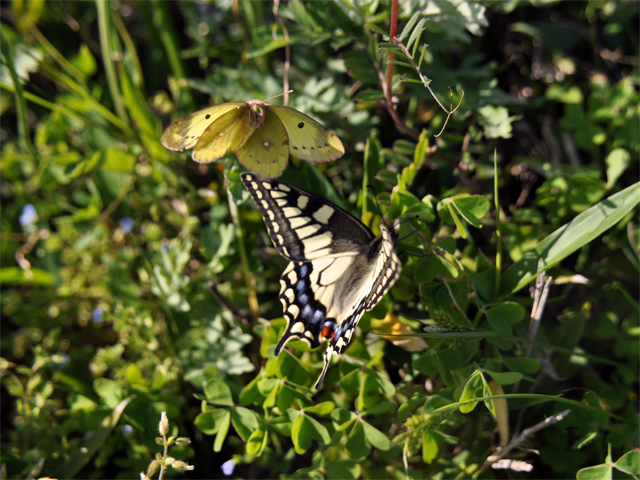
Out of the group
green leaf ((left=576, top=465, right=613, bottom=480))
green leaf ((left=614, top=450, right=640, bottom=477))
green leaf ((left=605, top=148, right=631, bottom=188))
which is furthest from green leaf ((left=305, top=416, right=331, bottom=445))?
green leaf ((left=605, top=148, right=631, bottom=188))

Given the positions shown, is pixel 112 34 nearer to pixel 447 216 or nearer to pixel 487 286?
pixel 447 216

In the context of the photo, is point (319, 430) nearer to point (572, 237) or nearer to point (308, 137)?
point (308, 137)

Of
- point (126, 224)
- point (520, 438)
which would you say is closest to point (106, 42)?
point (126, 224)

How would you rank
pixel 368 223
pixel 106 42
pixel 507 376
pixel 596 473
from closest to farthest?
pixel 507 376
pixel 596 473
pixel 368 223
pixel 106 42

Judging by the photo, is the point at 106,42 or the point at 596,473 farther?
the point at 106,42

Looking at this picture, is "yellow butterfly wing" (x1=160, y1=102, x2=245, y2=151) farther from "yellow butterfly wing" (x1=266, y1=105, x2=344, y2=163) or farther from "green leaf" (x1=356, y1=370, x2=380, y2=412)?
"green leaf" (x1=356, y1=370, x2=380, y2=412)

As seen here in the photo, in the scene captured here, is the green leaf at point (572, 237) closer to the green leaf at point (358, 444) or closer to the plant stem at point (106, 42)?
the green leaf at point (358, 444)

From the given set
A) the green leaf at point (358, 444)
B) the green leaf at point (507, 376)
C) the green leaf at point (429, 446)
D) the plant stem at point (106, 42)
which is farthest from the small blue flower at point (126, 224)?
the green leaf at point (507, 376)
